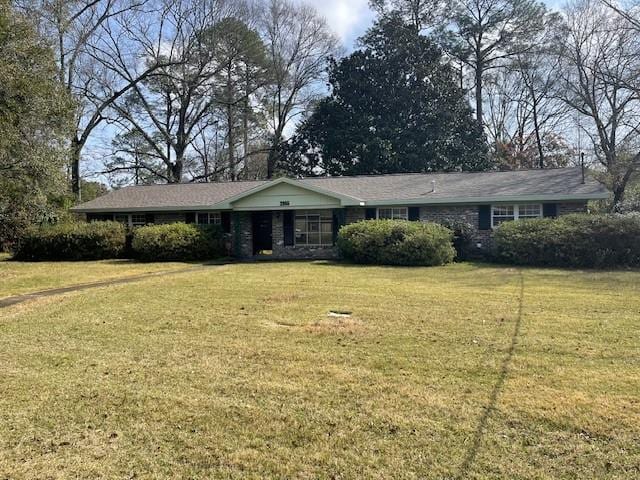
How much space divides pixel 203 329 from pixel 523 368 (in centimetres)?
433

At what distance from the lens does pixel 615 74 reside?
83.0 ft

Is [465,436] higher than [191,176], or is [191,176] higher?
[191,176]

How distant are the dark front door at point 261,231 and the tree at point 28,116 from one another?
830 cm

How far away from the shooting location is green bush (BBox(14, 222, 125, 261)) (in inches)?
787

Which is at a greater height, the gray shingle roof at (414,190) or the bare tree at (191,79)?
the bare tree at (191,79)

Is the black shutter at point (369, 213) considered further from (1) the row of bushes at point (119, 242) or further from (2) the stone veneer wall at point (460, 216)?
(1) the row of bushes at point (119, 242)

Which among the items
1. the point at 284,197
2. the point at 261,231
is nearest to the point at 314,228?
the point at 284,197

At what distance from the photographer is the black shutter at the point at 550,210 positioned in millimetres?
18203

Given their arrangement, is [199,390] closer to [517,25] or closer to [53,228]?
[53,228]

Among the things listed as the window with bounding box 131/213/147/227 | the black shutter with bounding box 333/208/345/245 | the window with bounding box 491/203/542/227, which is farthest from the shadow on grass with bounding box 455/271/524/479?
the window with bounding box 131/213/147/227

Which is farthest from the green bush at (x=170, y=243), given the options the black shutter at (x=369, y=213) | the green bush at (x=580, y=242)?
the green bush at (x=580, y=242)

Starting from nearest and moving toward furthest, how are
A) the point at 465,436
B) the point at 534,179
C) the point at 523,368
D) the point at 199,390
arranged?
the point at 465,436
the point at 199,390
the point at 523,368
the point at 534,179

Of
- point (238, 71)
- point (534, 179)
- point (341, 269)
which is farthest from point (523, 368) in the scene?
point (238, 71)

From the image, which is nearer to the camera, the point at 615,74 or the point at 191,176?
the point at 615,74
